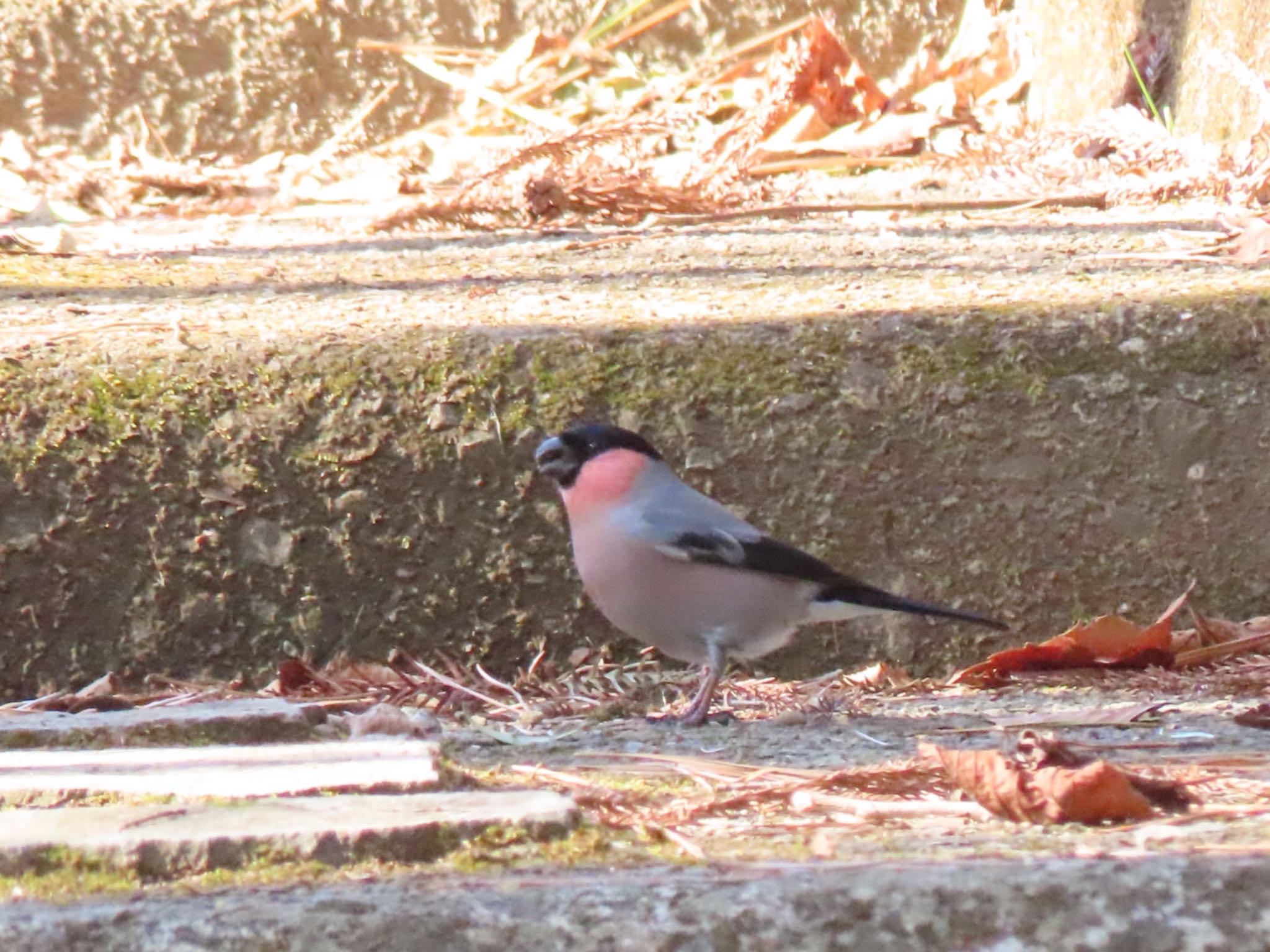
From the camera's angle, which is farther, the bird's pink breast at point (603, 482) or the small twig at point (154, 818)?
the bird's pink breast at point (603, 482)

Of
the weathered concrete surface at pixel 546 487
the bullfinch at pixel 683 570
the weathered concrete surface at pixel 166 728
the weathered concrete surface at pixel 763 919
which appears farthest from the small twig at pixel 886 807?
the weathered concrete surface at pixel 546 487

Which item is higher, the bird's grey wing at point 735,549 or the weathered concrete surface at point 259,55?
the weathered concrete surface at point 259,55

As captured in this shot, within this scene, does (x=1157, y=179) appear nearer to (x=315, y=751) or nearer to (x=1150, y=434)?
(x=1150, y=434)

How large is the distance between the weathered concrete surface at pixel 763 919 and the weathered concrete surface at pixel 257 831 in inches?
4.2

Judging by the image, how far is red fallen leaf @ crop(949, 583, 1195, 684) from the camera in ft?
8.21

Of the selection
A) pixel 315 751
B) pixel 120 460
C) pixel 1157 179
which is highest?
pixel 1157 179

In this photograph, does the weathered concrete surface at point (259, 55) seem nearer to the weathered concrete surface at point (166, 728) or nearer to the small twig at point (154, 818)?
the weathered concrete surface at point (166, 728)

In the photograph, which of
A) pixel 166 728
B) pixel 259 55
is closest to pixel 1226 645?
pixel 166 728

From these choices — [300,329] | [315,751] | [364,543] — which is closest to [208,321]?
[300,329]

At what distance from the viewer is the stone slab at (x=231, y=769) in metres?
1.55

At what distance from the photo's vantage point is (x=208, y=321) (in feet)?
8.80

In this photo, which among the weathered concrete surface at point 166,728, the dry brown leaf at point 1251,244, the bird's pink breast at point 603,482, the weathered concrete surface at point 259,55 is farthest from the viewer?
the weathered concrete surface at point 259,55

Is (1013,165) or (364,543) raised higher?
(1013,165)

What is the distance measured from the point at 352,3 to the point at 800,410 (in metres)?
2.36
